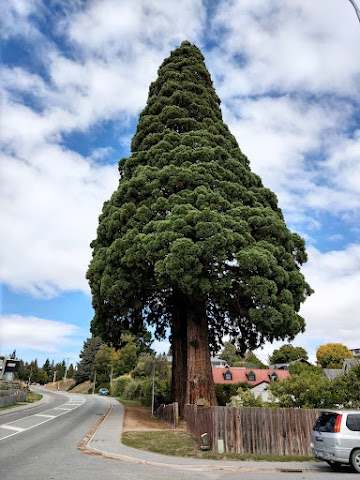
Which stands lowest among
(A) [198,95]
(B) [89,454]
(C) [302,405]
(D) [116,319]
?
(B) [89,454]

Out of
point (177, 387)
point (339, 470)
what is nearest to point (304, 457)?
point (339, 470)

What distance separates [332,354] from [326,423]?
6642cm

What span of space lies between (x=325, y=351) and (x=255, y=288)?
62618 mm

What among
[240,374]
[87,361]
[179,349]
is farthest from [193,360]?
[87,361]

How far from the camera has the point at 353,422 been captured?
9438mm

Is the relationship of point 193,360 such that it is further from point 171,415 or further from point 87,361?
point 87,361

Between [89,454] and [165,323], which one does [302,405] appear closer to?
[89,454]

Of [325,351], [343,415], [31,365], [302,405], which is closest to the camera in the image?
[343,415]

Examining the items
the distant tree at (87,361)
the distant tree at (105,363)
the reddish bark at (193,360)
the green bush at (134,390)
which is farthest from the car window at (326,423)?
the distant tree at (87,361)

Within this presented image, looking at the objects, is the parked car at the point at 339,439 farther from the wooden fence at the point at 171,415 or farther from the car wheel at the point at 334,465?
the wooden fence at the point at 171,415

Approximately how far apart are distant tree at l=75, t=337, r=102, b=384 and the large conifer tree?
6046 centimetres

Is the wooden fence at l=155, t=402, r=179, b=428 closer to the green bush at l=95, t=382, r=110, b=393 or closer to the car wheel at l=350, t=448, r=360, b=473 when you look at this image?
the car wheel at l=350, t=448, r=360, b=473

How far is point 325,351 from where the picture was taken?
7194 cm

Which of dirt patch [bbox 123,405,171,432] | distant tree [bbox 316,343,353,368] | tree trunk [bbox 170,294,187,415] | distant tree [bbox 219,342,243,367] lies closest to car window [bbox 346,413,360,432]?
dirt patch [bbox 123,405,171,432]
